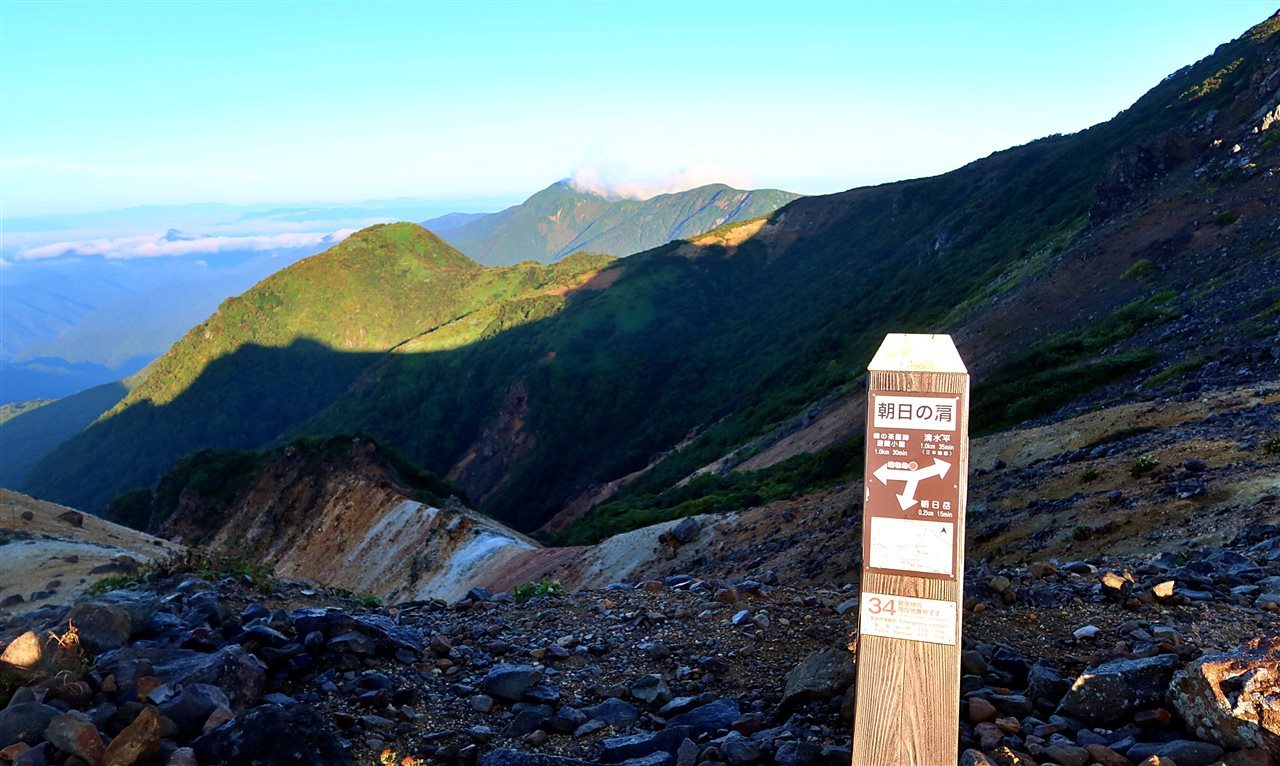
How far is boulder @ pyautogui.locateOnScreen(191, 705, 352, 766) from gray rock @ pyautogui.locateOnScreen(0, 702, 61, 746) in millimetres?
1043

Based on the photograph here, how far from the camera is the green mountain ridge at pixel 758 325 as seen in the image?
26312 mm

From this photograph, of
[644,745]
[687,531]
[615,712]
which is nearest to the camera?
[644,745]

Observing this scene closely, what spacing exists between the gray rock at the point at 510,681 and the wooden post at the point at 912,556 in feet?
10.8

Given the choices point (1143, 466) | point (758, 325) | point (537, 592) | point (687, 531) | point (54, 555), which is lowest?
point (687, 531)

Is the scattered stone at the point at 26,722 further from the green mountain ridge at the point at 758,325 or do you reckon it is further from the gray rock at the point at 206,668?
the green mountain ridge at the point at 758,325

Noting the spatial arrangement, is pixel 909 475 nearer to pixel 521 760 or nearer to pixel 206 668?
pixel 521 760

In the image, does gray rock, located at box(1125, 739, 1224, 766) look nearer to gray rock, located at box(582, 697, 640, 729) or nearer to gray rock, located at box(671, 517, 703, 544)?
gray rock, located at box(582, 697, 640, 729)

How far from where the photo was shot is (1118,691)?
14.7 feet

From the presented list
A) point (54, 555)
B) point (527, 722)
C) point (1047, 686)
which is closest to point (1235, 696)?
point (1047, 686)

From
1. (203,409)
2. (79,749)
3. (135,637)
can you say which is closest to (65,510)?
(135,637)

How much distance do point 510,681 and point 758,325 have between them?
7802cm

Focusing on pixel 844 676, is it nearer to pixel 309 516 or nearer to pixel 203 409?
pixel 309 516

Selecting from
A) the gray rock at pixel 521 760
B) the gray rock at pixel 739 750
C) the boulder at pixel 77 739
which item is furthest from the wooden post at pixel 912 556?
the boulder at pixel 77 739

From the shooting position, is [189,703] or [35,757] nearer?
[35,757]
